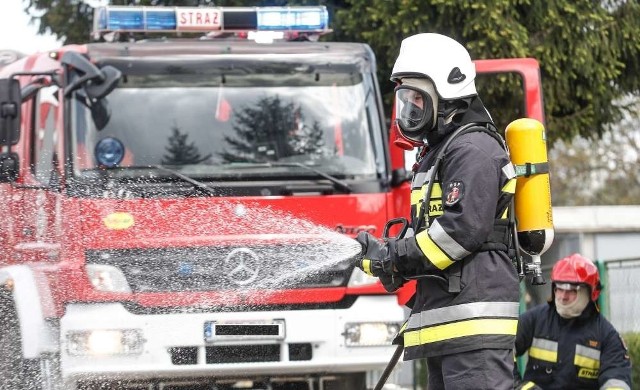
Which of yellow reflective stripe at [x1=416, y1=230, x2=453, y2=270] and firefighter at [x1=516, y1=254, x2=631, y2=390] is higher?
yellow reflective stripe at [x1=416, y1=230, x2=453, y2=270]

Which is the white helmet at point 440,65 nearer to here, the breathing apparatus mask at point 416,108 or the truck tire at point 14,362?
the breathing apparatus mask at point 416,108

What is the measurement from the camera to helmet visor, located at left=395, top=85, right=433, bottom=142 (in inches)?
189

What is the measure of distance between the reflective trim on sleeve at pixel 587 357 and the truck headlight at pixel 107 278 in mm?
2494

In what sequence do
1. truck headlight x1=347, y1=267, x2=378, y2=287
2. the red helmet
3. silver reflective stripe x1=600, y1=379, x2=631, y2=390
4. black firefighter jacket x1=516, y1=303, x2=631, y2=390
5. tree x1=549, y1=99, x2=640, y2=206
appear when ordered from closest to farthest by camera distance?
silver reflective stripe x1=600, y1=379, x2=631, y2=390 < black firefighter jacket x1=516, y1=303, x2=631, y2=390 < the red helmet < truck headlight x1=347, y1=267, x2=378, y2=287 < tree x1=549, y1=99, x2=640, y2=206

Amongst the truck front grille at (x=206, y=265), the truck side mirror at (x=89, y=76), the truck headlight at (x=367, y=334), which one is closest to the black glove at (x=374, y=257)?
the truck front grille at (x=206, y=265)

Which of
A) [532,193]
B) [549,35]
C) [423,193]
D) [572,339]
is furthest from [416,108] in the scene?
[549,35]

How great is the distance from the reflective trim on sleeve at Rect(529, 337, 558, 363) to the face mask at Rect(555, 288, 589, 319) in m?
0.17

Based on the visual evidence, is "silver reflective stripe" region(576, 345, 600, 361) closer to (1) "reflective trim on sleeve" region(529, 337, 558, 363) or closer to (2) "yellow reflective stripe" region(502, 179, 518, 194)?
(1) "reflective trim on sleeve" region(529, 337, 558, 363)

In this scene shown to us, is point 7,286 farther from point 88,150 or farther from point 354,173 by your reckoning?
point 354,173

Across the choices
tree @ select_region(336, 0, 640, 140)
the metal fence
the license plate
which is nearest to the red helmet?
the license plate

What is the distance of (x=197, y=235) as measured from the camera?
6.95 meters

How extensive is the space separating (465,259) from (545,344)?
2190 millimetres

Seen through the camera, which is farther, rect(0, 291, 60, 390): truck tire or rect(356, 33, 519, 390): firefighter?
rect(0, 291, 60, 390): truck tire

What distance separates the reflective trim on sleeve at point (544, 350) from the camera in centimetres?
657
